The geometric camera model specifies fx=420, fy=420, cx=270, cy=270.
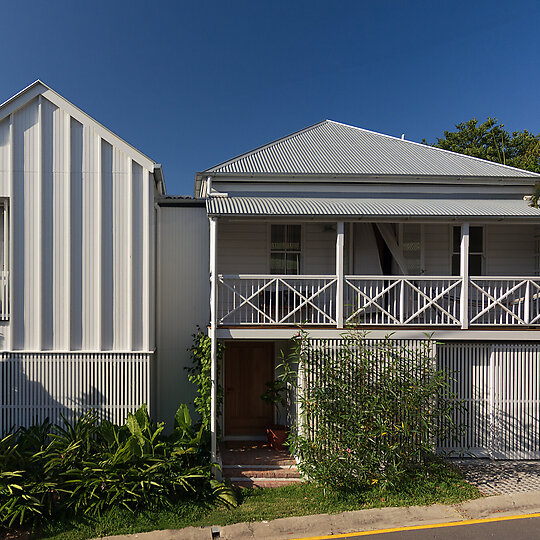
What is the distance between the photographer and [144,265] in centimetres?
862

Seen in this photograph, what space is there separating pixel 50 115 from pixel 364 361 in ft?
25.9

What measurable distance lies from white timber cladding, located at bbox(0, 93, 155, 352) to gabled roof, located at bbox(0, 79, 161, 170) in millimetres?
20

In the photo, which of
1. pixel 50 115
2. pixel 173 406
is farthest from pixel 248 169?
pixel 173 406

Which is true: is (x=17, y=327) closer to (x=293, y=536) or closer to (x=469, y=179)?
(x=293, y=536)

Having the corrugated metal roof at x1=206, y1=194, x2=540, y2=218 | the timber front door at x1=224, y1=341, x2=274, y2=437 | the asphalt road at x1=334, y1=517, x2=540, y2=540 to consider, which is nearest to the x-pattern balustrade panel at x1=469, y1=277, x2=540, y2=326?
the corrugated metal roof at x1=206, y1=194, x2=540, y2=218

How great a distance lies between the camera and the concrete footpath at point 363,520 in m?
6.30

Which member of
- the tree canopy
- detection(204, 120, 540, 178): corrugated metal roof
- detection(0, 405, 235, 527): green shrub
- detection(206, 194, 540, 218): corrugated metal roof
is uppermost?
the tree canopy

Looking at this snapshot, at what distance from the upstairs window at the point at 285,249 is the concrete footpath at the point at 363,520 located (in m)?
5.41

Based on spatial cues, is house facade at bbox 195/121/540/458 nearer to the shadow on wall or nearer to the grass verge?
the grass verge

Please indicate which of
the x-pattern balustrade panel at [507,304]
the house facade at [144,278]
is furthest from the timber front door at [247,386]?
the x-pattern balustrade panel at [507,304]

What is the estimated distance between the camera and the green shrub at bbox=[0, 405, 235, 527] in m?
6.57

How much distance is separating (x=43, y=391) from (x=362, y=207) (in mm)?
7404

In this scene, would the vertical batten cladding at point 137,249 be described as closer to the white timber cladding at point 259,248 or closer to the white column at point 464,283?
the white timber cladding at point 259,248

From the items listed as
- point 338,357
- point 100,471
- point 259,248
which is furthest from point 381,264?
point 100,471
